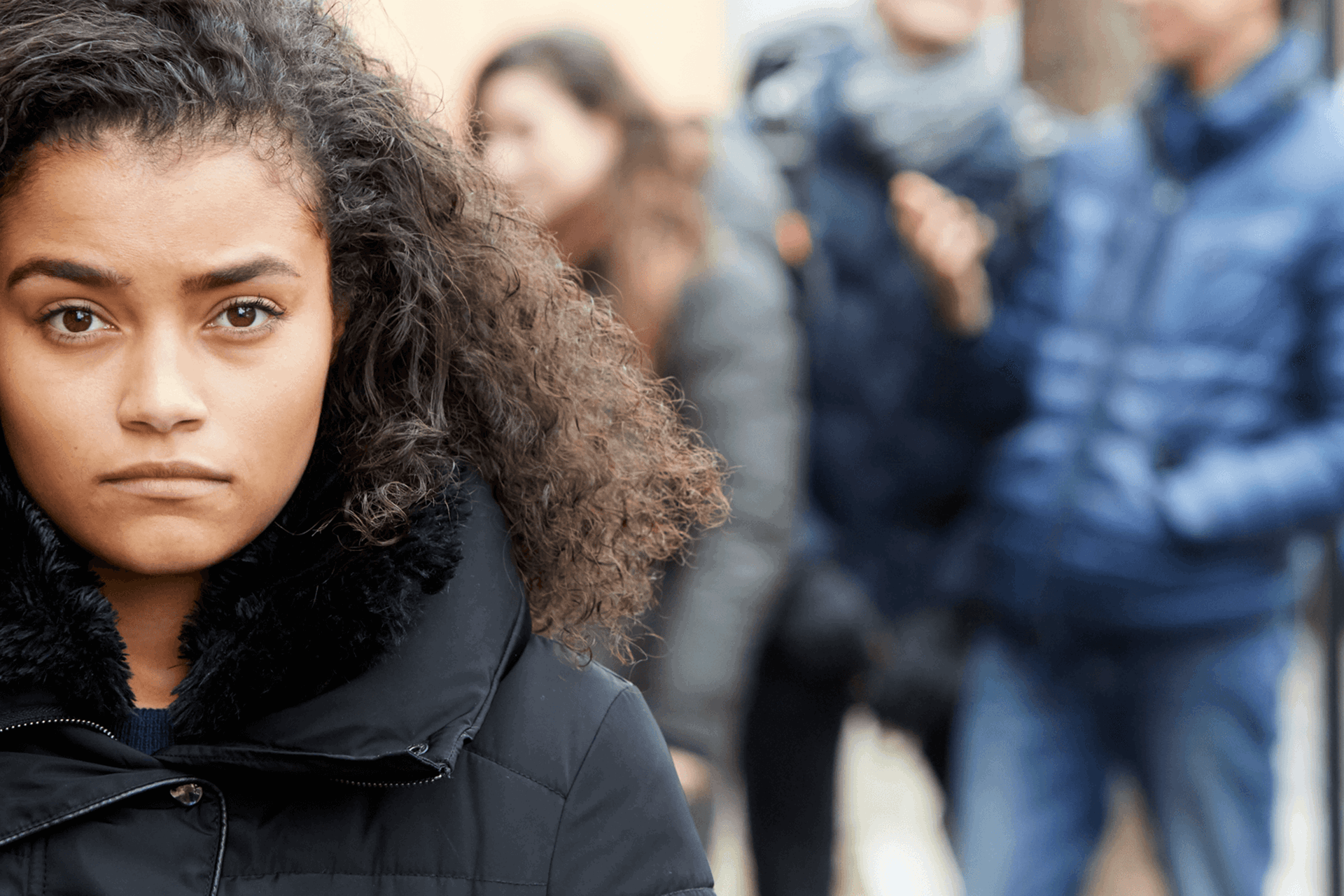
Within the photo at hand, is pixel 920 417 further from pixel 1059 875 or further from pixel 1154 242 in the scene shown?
pixel 1059 875

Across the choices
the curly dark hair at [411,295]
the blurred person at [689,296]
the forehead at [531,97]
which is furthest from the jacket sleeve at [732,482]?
the curly dark hair at [411,295]

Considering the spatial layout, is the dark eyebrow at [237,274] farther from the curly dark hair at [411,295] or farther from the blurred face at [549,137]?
the blurred face at [549,137]

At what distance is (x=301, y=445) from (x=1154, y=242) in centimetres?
255

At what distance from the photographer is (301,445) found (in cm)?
113

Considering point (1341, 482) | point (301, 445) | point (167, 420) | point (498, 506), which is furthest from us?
point (1341, 482)

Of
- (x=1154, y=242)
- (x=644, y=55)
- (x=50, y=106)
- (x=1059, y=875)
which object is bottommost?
(x=1059, y=875)

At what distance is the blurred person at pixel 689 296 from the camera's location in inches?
122

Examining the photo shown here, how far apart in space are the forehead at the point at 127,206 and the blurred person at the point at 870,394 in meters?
2.33

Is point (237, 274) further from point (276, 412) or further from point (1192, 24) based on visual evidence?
point (1192, 24)

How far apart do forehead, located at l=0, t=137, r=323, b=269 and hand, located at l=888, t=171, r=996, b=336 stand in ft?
7.91

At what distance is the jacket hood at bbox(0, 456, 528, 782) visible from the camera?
41.6 inches

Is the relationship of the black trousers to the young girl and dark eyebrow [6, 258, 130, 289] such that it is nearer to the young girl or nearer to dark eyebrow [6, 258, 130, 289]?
the young girl

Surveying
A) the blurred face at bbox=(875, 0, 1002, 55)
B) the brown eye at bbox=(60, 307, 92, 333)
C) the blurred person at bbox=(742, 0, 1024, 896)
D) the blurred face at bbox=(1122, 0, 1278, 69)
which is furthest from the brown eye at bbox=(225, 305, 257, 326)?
the blurred face at bbox=(1122, 0, 1278, 69)

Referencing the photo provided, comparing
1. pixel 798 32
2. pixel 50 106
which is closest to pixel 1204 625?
pixel 798 32
